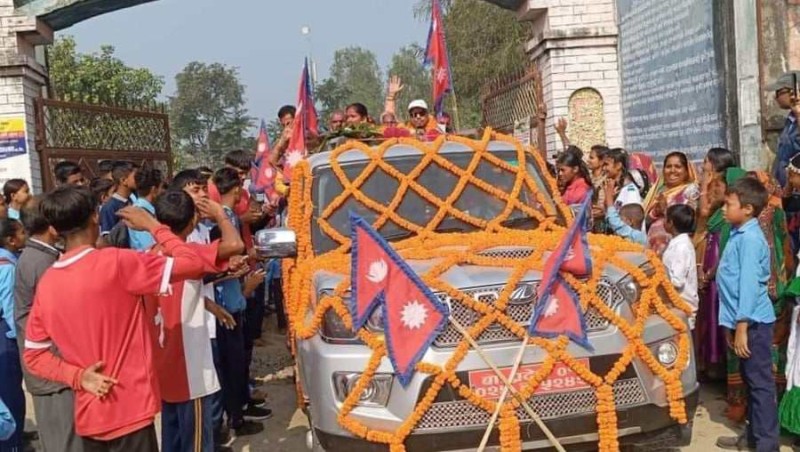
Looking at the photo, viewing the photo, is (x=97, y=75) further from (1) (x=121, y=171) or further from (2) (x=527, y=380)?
(2) (x=527, y=380)

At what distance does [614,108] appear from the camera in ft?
32.9

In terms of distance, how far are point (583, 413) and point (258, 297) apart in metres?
4.62

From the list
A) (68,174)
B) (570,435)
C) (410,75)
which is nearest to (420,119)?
(68,174)

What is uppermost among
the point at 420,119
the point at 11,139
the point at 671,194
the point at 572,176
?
the point at 11,139

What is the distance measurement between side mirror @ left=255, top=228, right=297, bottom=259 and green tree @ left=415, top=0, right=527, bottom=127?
64.5ft

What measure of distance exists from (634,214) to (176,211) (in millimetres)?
3501

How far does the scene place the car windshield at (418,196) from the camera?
15.6ft

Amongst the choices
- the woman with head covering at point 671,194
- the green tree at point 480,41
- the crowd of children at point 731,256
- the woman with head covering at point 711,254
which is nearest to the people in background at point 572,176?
the crowd of children at point 731,256

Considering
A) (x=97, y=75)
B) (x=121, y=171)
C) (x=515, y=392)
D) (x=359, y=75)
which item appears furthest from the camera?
(x=359, y=75)

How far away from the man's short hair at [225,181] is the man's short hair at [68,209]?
2163 millimetres

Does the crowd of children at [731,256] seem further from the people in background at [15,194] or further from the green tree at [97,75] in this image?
the green tree at [97,75]

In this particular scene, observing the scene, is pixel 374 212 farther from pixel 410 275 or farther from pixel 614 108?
pixel 614 108

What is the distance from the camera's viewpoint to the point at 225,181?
5363 mm

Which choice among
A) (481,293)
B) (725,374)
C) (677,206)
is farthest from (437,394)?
(725,374)
